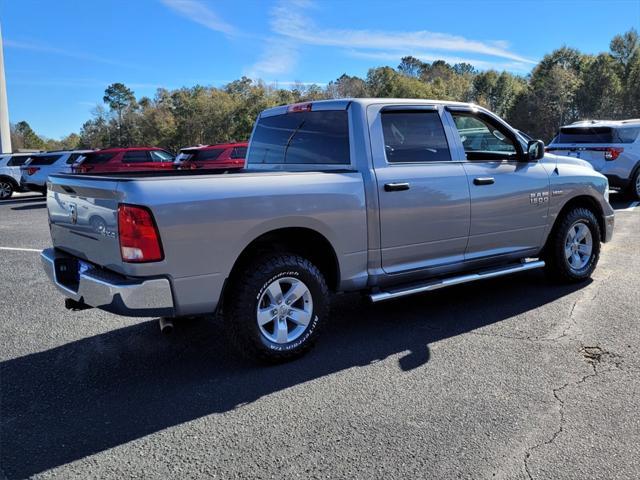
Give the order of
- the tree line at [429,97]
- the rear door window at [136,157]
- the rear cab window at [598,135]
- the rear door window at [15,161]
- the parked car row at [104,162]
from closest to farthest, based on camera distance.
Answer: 1. the rear cab window at [598,135]
2. the parked car row at [104,162]
3. the rear door window at [136,157]
4. the rear door window at [15,161]
5. the tree line at [429,97]

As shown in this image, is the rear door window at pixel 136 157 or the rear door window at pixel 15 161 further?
the rear door window at pixel 15 161

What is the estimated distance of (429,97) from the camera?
75.1m

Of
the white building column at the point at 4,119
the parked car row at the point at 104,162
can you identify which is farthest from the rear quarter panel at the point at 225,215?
the white building column at the point at 4,119

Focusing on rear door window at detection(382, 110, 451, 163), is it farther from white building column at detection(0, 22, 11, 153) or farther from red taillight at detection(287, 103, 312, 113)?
white building column at detection(0, 22, 11, 153)

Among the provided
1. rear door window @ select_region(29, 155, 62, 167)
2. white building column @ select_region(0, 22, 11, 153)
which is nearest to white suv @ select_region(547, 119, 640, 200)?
rear door window @ select_region(29, 155, 62, 167)

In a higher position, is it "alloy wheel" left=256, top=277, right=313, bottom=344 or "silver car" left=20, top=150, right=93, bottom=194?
"silver car" left=20, top=150, right=93, bottom=194

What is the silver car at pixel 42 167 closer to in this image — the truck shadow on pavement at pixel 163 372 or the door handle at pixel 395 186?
the truck shadow on pavement at pixel 163 372

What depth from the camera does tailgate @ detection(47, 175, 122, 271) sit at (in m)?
3.38

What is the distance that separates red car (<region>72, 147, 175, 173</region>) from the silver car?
49.4 inches

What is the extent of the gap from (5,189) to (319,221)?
19518mm

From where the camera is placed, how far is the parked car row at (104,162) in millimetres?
17188

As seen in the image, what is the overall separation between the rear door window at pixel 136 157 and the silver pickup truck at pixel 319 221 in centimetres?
1398

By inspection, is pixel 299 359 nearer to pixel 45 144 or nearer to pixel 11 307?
pixel 11 307

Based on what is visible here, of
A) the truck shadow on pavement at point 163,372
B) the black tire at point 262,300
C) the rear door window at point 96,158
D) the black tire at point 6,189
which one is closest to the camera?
the truck shadow on pavement at point 163,372
